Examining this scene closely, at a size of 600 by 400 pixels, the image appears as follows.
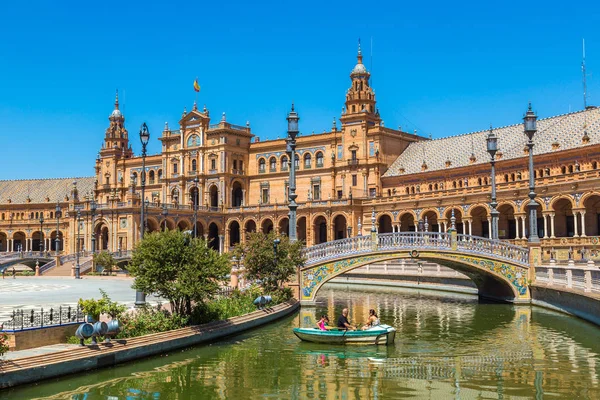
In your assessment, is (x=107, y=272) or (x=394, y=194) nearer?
(x=107, y=272)

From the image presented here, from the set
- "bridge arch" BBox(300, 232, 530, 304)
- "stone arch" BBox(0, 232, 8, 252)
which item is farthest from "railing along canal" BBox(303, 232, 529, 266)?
"stone arch" BBox(0, 232, 8, 252)

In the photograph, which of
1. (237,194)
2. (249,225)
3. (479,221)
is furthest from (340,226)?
(479,221)

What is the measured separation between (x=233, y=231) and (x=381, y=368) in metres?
67.2

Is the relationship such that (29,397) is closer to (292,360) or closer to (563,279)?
(292,360)

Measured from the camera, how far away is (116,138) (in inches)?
3831

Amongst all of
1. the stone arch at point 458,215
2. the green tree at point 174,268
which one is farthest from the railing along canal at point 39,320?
the stone arch at point 458,215

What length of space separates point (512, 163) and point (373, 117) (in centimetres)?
1927

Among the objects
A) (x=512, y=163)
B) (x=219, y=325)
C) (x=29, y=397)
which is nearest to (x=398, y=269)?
(x=512, y=163)

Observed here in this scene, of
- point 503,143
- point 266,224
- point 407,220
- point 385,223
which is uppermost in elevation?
point 503,143

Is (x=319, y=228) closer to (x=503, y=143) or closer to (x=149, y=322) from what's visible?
(x=503, y=143)

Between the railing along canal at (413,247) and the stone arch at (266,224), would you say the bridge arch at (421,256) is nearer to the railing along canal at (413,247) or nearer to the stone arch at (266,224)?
the railing along canal at (413,247)

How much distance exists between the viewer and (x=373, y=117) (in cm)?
7644

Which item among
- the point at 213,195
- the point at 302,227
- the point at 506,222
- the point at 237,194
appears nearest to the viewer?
the point at 506,222

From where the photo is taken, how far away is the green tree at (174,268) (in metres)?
21.9
